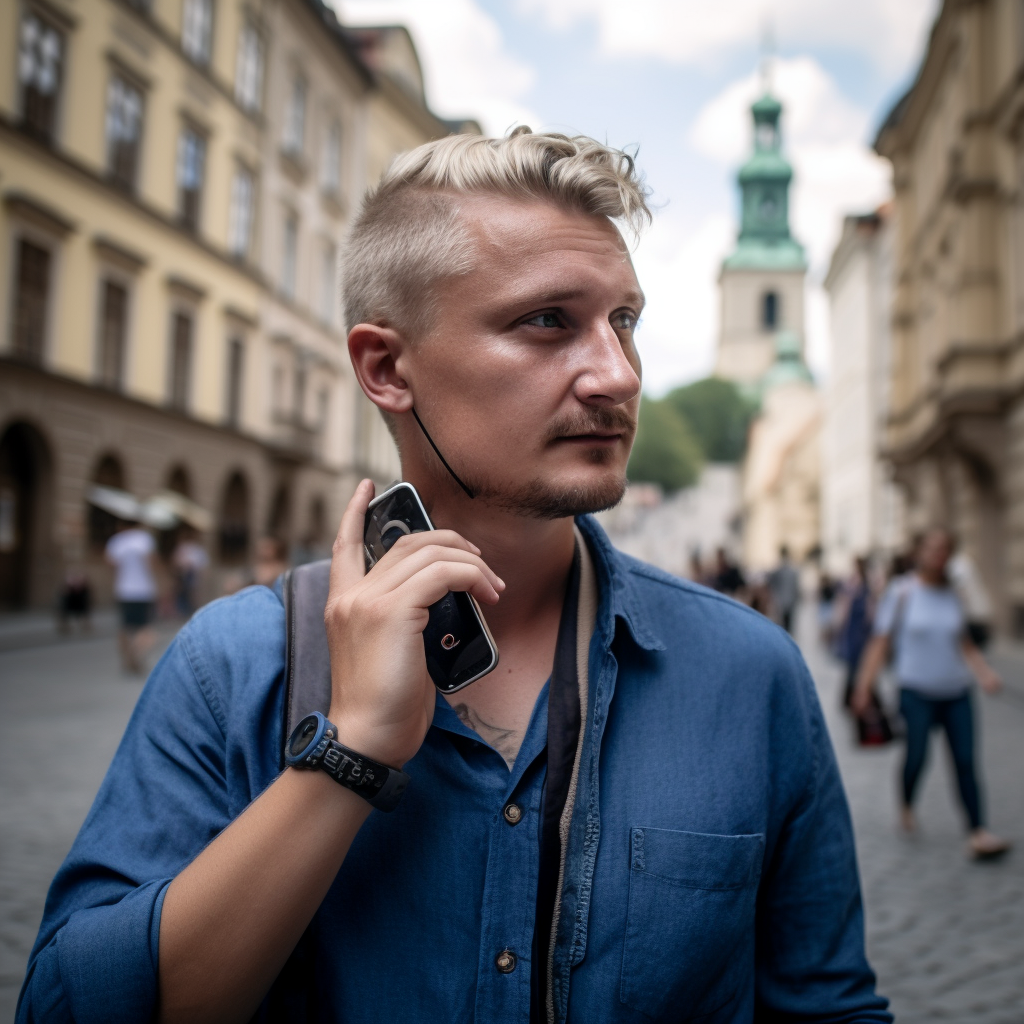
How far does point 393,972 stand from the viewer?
1.52 m

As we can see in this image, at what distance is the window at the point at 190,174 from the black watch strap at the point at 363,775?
27610 mm

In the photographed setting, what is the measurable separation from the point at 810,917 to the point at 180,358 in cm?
2751

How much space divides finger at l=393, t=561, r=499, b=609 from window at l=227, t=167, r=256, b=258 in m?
29.9

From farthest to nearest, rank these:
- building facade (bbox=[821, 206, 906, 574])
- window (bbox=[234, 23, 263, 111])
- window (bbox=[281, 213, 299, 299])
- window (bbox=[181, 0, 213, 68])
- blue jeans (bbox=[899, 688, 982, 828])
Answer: building facade (bbox=[821, 206, 906, 574]) < window (bbox=[281, 213, 299, 299]) < window (bbox=[234, 23, 263, 111]) < window (bbox=[181, 0, 213, 68]) < blue jeans (bbox=[899, 688, 982, 828])

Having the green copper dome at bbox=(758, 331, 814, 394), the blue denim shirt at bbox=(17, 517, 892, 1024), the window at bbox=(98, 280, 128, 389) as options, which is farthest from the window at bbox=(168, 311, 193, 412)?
the green copper dome at bbox=(758, 331, 814, 394)

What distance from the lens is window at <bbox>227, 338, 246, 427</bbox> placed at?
30.0 m

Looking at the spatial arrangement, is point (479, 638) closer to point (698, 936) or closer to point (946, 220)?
point (698, 936)

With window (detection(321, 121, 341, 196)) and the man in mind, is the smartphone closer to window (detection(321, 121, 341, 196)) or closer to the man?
the man

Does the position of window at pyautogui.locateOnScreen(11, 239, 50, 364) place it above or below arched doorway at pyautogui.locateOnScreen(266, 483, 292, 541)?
above

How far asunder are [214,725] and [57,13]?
23251 millimetres


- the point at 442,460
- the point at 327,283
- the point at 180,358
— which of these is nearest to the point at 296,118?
the point at 327,283

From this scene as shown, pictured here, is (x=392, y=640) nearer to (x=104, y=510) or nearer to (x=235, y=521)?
(x=104, y=510)

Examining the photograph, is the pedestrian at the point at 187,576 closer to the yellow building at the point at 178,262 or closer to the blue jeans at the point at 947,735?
the yellow building at the point at 178,262

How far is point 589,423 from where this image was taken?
1.63 meters
